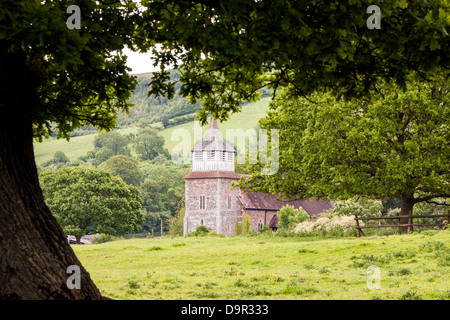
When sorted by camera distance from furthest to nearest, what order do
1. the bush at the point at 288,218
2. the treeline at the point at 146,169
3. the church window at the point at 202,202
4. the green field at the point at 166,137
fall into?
the green field at the point at 166,137
the treeline at the point at 146,169
the church window at the point at 202,202
the bush at the point at 288,218

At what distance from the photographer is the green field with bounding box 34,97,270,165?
165 meters

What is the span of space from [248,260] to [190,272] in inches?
144

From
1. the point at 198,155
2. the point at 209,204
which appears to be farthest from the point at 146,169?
the point at 209,204

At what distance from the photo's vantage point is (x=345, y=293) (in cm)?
1091

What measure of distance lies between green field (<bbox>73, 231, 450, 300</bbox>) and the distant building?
2016 inches

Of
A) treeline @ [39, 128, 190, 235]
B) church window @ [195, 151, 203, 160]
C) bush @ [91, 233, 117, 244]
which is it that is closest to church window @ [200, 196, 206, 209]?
church window @ [195, 151, 203, 160]

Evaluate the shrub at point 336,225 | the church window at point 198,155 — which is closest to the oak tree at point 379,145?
the shrub at point 336,225

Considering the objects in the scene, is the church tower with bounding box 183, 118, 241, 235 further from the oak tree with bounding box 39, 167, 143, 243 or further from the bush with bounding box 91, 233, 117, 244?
the bush with bounding box 91, 233, 117, 244

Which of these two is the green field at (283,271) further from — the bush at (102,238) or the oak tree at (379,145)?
the bush at (102,238)

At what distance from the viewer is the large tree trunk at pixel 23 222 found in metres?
7.17

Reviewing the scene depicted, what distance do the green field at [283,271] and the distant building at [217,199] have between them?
51196mm

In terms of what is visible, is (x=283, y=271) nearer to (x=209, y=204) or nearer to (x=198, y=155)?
(x=209, y=204)

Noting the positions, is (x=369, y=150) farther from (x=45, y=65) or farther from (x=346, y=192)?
(x=45, y=65)
